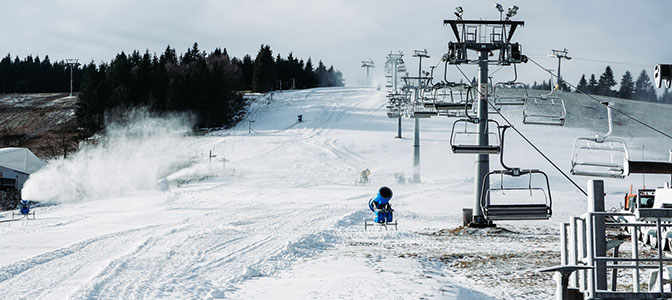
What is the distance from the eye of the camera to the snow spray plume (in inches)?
1812

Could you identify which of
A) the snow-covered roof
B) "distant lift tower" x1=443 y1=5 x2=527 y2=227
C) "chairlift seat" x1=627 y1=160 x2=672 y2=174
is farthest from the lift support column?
the snow-covered roof

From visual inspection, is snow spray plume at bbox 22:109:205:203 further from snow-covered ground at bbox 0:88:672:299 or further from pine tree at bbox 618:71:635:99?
pine tree at bbox 618:71:635:99

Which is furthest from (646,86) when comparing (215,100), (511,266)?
(511,266)

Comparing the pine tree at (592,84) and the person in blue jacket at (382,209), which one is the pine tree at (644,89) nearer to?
the pine tree at (592,84)

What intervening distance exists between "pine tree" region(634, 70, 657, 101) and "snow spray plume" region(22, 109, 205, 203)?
92.4 meters

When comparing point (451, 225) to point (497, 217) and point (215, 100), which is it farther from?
point (215, 100)

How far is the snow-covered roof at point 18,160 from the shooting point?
5456cm

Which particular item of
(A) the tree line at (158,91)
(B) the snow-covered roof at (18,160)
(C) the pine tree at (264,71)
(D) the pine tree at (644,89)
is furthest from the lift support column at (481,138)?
(D) the pine tree at (644,89)

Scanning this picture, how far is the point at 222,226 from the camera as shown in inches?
864

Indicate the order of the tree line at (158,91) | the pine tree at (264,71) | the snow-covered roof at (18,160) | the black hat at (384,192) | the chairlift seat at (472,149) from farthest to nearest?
the pine tree at (264,71)
the tree line at (158,91)
the snow-covered roof at (18,160)
the black hat at (384,192)
the chairlift seat at (472,149)

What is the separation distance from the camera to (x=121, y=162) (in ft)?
185

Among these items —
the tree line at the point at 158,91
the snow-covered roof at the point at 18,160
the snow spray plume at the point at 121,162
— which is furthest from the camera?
the tree line at the point at 158,91

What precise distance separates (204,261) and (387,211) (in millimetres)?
8869

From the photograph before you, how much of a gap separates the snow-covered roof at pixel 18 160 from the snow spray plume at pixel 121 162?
5.70 ft
